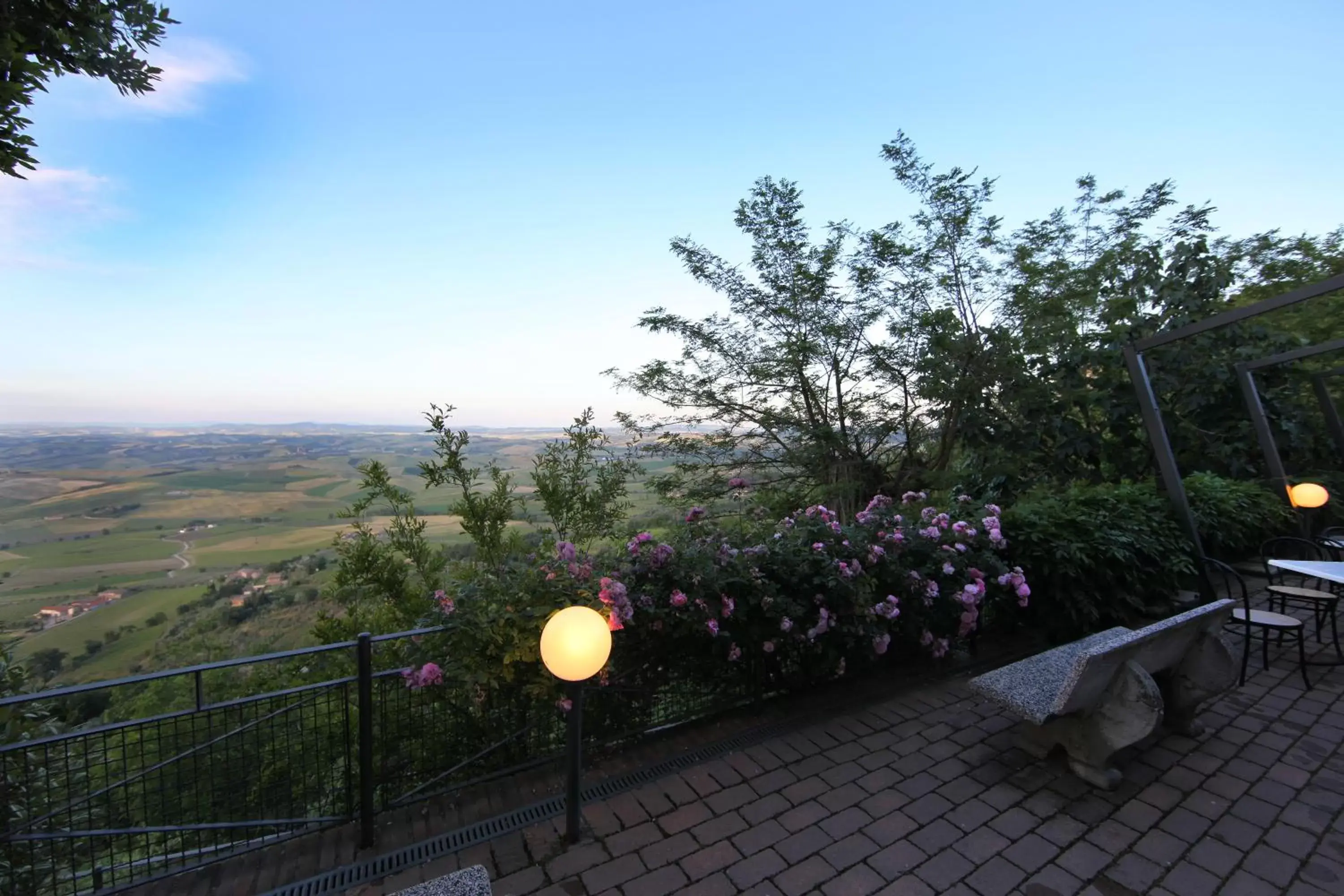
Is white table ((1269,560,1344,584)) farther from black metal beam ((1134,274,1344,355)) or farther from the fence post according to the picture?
the fence post

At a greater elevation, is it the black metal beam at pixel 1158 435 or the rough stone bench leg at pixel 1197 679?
the black metal beam at pixel 1158 435

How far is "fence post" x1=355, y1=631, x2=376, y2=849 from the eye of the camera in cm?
208

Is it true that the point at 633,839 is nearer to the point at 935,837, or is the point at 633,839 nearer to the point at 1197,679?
the point at 935,837

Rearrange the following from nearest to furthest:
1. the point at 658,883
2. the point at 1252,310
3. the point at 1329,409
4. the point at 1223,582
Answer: the point at 658,883
the point at 1252,310
the point at 1223,582
the point at 1329,409

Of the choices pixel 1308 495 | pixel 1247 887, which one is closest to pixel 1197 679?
pixel 1247 887

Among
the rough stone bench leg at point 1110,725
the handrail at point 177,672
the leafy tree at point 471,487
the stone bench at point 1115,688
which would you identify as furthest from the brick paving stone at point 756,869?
the leafy tree at point 471,487

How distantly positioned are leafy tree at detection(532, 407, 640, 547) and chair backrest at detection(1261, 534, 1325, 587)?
202 inches

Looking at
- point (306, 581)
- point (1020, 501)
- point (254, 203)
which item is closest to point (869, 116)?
point (1020, 501)

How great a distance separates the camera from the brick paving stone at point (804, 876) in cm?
184

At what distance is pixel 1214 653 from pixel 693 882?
290 centimetres

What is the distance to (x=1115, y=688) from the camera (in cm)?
238

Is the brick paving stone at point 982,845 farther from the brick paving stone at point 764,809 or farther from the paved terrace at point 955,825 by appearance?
the brick paving stone at point 764,809

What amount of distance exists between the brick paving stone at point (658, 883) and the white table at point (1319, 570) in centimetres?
440

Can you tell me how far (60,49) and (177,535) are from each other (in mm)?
3507
